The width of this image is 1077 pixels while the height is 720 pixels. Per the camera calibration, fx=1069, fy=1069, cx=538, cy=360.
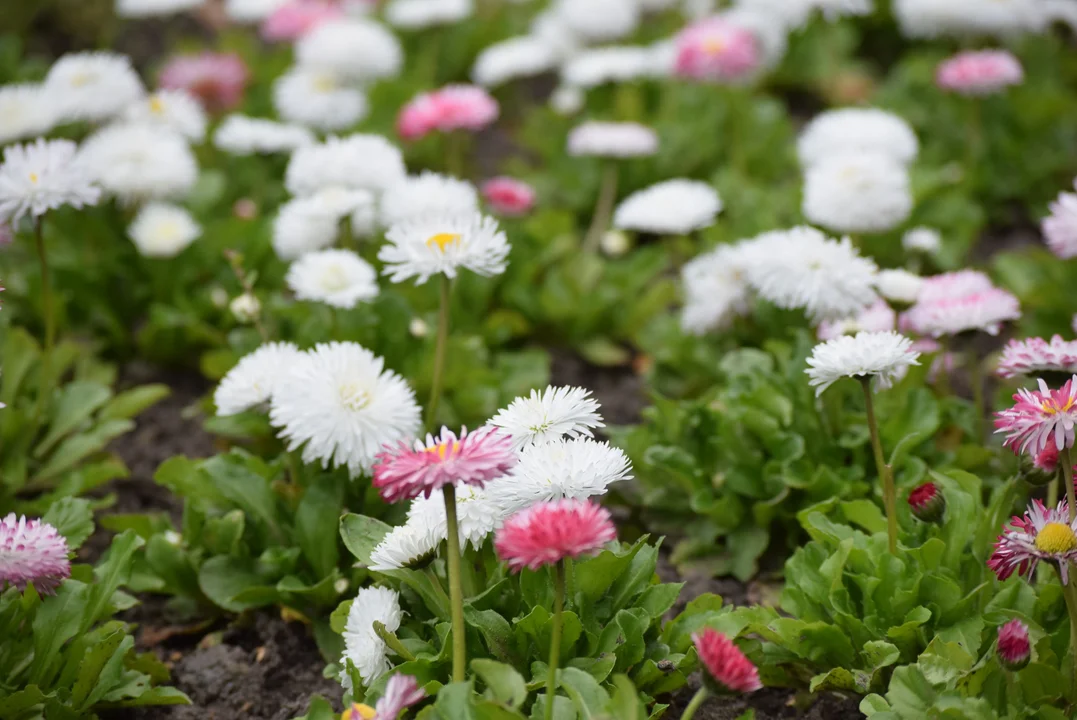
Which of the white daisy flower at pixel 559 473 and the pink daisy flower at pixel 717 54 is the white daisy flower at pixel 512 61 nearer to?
the pink daisy flower at pixel 717 54

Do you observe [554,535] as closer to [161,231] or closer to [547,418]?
[547,418]

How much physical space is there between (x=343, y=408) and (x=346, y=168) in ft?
3.78

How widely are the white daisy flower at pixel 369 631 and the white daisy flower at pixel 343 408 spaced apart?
0.31 m

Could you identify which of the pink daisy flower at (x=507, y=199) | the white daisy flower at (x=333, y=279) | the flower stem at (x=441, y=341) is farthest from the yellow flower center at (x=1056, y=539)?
the pink daisy flower at (x=507, y=199)

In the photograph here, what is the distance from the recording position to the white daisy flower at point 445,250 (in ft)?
7.29

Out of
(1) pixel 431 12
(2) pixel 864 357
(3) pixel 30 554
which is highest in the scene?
(2) pixel 864 357

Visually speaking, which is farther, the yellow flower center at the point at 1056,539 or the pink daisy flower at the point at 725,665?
the yellow flower center at the point at 1056,539

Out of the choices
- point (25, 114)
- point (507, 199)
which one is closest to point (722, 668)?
point (507, 199)

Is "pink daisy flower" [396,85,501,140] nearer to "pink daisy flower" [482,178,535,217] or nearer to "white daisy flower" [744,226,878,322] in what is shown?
"pink daisy flower" [482,178,535,217]

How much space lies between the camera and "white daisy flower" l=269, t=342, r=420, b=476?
2135 mm

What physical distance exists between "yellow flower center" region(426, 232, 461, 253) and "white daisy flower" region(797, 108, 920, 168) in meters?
1.80

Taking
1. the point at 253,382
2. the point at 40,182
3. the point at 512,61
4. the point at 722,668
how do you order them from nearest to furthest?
the point at 722,668 < the point at 253,382 < the point at 40,182 < the point at 512,61

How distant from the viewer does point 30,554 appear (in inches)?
72.0

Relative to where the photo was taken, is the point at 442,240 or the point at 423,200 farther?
the point at 423,200
